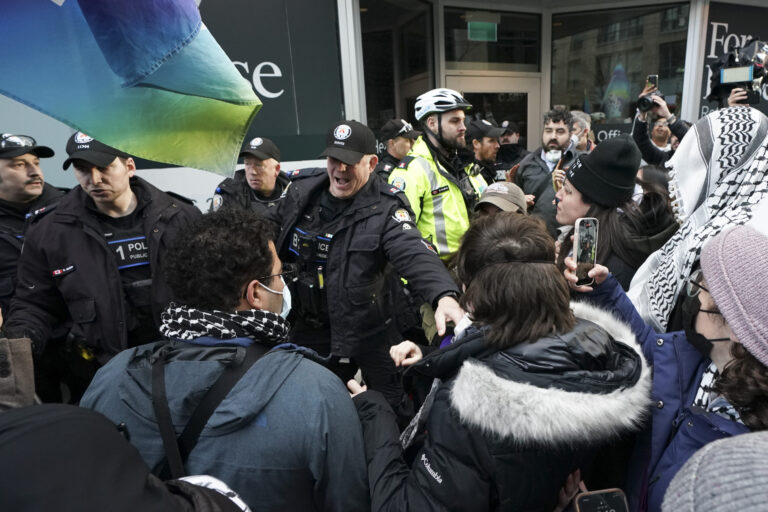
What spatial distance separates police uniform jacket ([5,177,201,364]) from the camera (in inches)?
90.7

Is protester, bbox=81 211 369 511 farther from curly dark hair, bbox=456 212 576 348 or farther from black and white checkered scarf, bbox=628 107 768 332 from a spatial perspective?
black and white checkered scarf, bbox=628 107 768 332

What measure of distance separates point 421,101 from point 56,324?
9.21 ft

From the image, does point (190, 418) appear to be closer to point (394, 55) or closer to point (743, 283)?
point (743, 283)

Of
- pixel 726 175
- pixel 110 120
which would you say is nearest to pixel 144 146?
pixel 110 120

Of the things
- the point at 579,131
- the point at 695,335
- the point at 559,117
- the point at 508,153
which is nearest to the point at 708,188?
the point at 695,335

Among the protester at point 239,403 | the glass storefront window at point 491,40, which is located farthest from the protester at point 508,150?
the protester at point 239,403

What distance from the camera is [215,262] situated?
4.58 feet

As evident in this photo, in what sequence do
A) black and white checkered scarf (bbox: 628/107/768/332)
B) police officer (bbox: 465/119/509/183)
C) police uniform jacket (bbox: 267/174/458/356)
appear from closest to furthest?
black and white checkered scarf (bbox: 628/107/768/332) < police uniform jacket (bbox: 267/174/458/356) < police officer (bbox: 465/119/509/183)

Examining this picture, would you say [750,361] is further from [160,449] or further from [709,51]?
[709,51]

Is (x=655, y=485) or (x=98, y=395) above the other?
(x=98, y=395)

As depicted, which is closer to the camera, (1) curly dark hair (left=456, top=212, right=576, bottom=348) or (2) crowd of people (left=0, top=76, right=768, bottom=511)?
(2) crowd of people (left=0, top=76, right=768, bottom=511)

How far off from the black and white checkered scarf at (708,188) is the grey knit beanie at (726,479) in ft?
3.97

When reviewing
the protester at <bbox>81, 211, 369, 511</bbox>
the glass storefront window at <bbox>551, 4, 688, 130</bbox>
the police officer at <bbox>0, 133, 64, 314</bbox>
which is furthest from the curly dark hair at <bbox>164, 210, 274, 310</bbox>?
the glass storefront window at <bbox>551, 4, 688, 130</bbox>

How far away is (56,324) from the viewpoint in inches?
97.7
